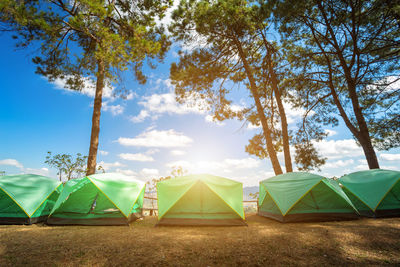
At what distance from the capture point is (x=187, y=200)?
253 inches

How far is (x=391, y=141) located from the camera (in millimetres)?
9859

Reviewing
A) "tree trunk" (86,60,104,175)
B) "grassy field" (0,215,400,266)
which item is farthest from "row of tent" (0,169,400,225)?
"tree trunk" (86,60,104,175)

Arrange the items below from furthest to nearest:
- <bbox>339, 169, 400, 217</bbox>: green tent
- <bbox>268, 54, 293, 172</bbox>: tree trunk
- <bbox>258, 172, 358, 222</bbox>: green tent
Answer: <bbox>268, 54, 293, 172</bbox>: tree trunk < <bbox>339, 169, 400, 217</bbox>: green tent < <bbox>258, 172, 358, 222</bbox>: green tent

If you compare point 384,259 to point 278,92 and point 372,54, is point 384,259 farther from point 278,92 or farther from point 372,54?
point 372,54

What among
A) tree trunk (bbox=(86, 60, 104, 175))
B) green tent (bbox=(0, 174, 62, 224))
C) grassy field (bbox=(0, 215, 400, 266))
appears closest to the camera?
grassy field (bbox=(0, 215, 400, 266))

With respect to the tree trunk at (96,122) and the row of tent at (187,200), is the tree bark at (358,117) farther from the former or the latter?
the tree trunk at (96,122)

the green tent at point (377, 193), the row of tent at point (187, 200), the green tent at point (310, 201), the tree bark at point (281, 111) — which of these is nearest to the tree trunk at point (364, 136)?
the green tent at point (377, 193)

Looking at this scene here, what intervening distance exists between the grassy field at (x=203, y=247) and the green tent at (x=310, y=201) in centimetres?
109

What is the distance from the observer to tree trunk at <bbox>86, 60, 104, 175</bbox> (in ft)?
28.6

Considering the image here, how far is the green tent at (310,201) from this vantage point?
6.13 metres

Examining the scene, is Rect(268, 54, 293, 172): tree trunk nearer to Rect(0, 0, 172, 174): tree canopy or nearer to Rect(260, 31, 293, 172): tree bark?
Rect(260, 31, 293, 172): tree bark

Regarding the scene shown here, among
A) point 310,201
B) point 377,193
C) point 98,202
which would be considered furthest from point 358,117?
point 98,202

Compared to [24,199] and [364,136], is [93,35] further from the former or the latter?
[364,136]

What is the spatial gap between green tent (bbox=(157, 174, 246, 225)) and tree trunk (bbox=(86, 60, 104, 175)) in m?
4.25
